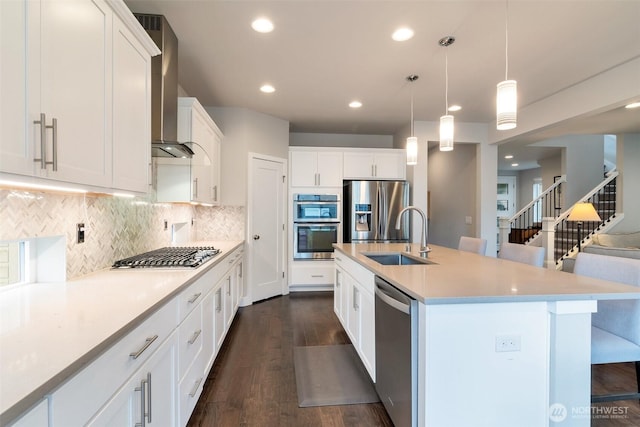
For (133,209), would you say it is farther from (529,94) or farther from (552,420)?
(529,94)

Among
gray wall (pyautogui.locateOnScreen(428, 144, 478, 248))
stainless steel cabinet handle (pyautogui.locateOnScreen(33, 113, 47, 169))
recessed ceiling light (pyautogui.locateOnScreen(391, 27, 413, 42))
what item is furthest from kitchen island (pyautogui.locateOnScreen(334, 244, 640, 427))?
gray wall (pyautogui.locateOnScreen(428, 144, 478, 248))

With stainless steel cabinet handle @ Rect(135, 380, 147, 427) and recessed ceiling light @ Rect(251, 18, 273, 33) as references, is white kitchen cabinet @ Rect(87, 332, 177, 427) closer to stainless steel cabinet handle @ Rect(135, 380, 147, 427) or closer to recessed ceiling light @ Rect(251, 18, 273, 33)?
stainless steel cabinet handle @ Rect(135, 380, 147, 427)

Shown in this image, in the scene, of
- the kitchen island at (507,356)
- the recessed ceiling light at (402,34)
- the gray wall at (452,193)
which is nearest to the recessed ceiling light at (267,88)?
the recessed ceiling light at (402,34)

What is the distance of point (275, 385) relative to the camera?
7.00 feet

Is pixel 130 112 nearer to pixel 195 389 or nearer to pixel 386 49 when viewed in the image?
pixel 195 389

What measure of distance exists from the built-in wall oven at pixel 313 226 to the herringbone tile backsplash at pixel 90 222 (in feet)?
6.15

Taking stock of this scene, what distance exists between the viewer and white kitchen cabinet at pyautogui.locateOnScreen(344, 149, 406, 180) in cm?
475

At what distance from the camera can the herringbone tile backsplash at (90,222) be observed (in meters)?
1.27

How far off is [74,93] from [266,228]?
3.22 m

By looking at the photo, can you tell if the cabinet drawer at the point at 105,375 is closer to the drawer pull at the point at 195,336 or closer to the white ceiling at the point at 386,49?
the drawer pull at the point at 195,336

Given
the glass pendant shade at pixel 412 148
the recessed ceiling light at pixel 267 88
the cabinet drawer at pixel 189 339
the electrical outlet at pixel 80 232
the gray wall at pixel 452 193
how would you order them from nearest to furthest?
the cabinet drawer at pixel 189 339 → the electrical outlet at pixel 80 232 → the glass pendant shade at pixel 412 148 → the recessed ceiling light at pixel 267 88 → the gray wall at pixel 452 193

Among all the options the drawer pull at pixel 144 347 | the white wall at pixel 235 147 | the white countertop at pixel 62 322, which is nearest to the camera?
the white countertop at pixel 62 322

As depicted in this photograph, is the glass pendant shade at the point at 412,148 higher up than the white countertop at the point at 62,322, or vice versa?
the glass pendant shade at the point at 412,148

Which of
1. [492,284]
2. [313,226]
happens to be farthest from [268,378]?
[313,226]
